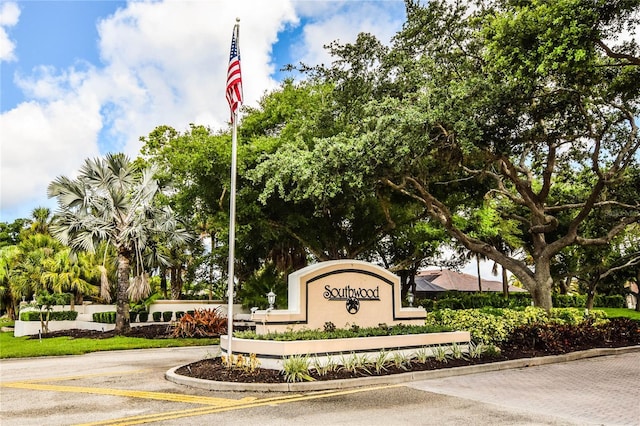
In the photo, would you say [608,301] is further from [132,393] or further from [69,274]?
[132,393]

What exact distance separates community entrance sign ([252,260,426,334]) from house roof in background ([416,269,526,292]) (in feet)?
106

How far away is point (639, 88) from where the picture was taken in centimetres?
1365

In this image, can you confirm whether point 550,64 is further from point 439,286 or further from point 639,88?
point 439,286

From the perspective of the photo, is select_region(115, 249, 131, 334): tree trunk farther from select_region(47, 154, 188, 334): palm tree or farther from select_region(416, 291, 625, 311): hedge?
select_region(416, 291, 625, 311): hedge

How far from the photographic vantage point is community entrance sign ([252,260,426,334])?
12930 mm

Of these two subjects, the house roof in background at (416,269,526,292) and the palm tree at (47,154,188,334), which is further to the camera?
the house roof in background at (416,269,526,292)

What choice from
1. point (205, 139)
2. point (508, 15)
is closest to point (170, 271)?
point (205, 139)

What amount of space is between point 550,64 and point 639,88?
4.99 metres

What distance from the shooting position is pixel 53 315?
27.6 metres

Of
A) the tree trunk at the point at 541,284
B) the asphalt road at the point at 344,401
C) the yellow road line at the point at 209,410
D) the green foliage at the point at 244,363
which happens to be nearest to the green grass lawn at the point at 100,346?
the asphalt road at the point at 344,401

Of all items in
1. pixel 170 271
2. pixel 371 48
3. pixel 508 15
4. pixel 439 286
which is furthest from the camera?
pixel 439 286

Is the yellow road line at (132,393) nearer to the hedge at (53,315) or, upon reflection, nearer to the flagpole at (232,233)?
the flagpole at (232,233)

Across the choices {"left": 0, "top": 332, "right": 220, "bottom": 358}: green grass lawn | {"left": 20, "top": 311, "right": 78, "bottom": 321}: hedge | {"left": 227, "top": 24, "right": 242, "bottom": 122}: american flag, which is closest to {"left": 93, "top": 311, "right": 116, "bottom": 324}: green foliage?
{"left": 20, "top": 311, "right": 78, "bottom": 321}: hedge

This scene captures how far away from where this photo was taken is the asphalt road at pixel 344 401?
7.15 m
